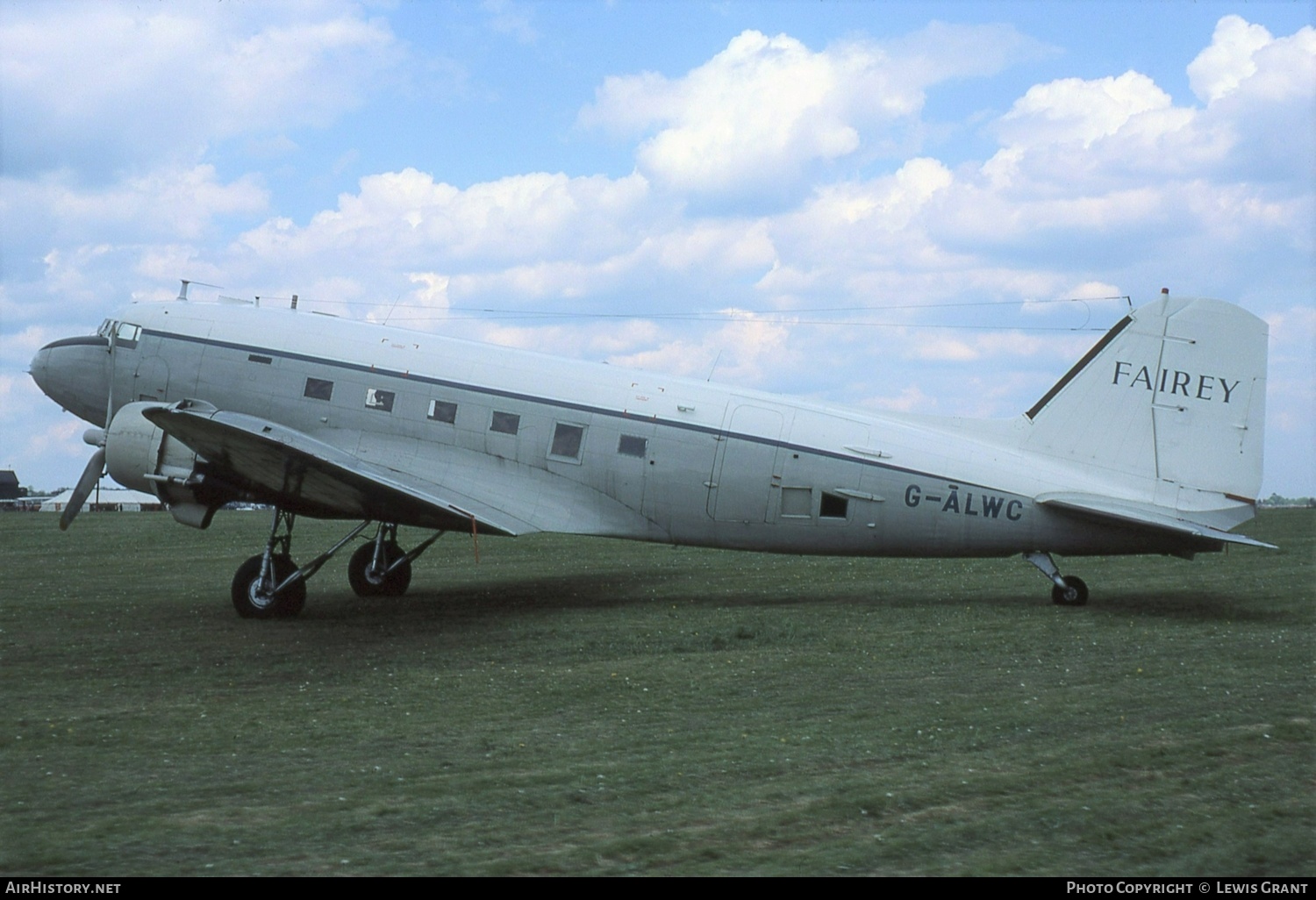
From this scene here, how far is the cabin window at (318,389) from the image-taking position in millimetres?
15125

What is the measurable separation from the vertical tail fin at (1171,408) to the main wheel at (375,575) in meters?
9.47

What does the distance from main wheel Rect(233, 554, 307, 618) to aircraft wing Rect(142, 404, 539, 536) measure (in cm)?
96

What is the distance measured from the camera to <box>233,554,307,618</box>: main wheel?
1361 centimetres

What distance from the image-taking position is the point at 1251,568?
19625mm

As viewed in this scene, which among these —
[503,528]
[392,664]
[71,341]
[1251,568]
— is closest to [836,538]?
[503,528]

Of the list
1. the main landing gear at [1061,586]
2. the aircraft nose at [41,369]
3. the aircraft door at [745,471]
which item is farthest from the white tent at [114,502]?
the main landing gear at [1061,586]

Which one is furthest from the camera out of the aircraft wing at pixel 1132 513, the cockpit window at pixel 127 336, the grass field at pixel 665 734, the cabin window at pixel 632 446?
the cockpit window at pixel 127 336

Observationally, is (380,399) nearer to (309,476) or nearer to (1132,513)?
(309,476)

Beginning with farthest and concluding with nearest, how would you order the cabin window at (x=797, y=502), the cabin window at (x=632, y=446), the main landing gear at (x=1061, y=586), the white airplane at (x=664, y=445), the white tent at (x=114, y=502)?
the white tent at (x=114, y=502) < the cabin window at (x=632, y=446) < the cabin window at (x=797, y=502) < the main landing gear at (x=1061, y=586) < the white airplane at (x=664, y=445)

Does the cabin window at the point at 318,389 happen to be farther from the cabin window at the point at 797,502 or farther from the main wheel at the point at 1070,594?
the main wheel at the point at 1070,594

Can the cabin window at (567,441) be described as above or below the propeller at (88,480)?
above

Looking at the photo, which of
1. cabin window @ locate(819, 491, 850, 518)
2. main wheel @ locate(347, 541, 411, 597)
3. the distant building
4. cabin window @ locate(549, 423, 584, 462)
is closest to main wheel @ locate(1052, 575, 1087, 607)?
cabin window @ locate(819, 491, 850, 518)

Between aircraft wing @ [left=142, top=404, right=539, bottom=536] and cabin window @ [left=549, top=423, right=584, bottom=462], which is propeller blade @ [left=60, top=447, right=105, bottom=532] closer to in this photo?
aircraft wing @ [left=142, top=404, right=539, bottom=536]
